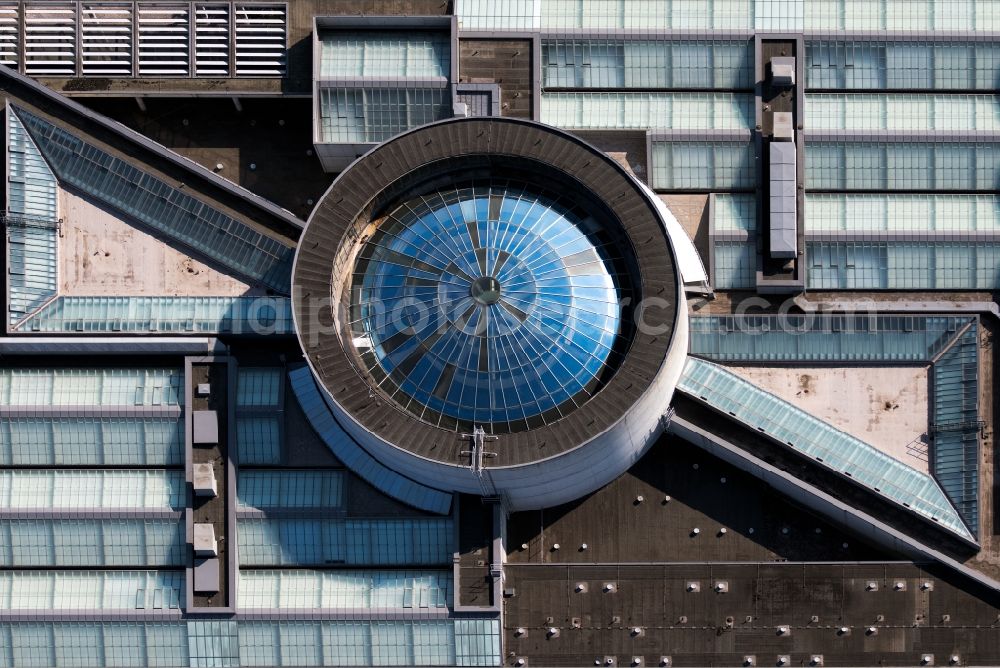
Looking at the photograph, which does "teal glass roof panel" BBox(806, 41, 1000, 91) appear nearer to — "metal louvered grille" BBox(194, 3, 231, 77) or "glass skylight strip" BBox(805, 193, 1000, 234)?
"glass skylight strip" BBox(805, 193, 1000, 234)

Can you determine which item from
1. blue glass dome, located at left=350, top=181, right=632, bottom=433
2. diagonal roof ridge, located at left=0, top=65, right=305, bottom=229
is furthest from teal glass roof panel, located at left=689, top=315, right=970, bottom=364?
diagonal roof ridge, located at left=0, top=65, right=305, bottom=229

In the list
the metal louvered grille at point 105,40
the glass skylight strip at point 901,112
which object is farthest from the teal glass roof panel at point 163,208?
the glass skylight strip at point 901,112

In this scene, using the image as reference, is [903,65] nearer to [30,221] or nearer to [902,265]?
[902,265]

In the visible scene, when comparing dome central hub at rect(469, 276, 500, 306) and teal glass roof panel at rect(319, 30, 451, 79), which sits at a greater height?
teal glass roof panel at rect(319, 30, 451, 79)

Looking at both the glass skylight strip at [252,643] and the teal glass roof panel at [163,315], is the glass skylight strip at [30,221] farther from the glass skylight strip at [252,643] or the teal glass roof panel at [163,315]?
the glass skylight strip at [252,643]

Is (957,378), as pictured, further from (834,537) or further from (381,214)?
(381,214)

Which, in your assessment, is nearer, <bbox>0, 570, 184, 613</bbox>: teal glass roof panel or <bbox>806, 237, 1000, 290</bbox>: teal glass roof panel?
<bbox>0, 570, 184, 613</bbox>: teal glass roof panel

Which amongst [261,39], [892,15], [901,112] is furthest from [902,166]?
[261,39]
